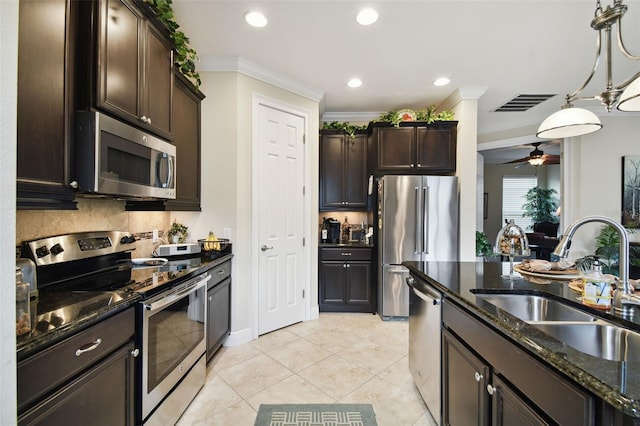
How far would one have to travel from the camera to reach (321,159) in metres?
3.94

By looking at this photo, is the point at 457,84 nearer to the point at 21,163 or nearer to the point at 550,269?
the point at 550,269

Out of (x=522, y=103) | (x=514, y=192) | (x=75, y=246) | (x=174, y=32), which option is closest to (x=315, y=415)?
(x=75, y=246)

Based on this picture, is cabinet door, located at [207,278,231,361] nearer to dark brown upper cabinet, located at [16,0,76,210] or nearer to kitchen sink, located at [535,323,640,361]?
dark brown upper cabinet, located at [16,0,76,210]

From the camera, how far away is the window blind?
819 centimetres

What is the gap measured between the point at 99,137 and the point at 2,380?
107 cm

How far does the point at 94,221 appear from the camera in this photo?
1.85 m

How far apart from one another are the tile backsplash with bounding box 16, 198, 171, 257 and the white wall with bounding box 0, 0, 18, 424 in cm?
97

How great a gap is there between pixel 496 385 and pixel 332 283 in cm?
261

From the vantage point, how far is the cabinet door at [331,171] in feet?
12.9

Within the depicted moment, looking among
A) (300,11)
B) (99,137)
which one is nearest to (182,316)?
(99,137)

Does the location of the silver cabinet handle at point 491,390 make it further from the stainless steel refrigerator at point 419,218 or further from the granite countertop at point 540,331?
the stainless steel refrigerator at point 419,218

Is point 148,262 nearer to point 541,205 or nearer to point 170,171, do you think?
point 170,171

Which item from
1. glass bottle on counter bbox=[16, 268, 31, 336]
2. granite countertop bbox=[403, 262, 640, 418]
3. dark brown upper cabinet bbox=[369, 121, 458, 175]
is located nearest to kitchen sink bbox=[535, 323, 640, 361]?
granite countertop bbox=[403, 262, 640, 418]

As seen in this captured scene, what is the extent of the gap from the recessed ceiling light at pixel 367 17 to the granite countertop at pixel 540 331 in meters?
1.95
